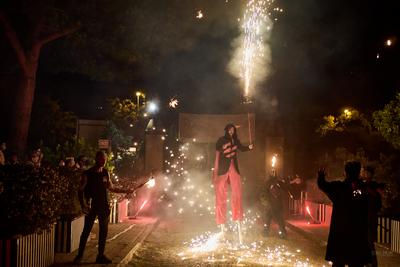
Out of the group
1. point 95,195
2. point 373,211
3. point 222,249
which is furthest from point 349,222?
point 222,249

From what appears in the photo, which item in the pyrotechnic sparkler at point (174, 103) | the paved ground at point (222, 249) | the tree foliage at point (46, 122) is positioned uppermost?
the pyrotechnic sparkler at point (174, 103)

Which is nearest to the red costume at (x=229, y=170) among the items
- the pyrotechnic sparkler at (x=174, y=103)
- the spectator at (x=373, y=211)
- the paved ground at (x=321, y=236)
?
the paved ground at (x=321, y=236)

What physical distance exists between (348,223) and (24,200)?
4.63 meters

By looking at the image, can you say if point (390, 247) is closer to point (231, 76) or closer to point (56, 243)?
point (56, 243)

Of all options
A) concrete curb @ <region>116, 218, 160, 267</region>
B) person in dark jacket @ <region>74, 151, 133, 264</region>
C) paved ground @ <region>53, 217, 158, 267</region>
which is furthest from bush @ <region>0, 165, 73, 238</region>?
concrete curb @ <region>116, 218, 160, 267</region>

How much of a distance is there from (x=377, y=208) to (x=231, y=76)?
68.6 ft

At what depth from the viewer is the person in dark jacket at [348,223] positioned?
20.8 ft

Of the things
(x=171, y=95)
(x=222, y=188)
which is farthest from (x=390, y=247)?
(x=171, y=95)

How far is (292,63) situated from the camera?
29.6 meters

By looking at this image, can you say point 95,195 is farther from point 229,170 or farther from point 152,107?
point 152,107

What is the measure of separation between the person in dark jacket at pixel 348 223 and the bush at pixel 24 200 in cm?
430

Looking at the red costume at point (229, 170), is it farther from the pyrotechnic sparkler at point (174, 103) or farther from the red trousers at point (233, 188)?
the pyrotechnic sparkler at point (174, 103)

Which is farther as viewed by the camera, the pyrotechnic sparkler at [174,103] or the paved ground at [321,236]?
the pyrotechnic sparkler at [174,103]

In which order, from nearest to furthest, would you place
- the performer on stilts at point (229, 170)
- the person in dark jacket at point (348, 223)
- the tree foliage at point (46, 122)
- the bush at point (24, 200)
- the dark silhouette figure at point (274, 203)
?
the person in dark jacket at point (348, 223) → the bush at point (24, 200) → the performer on stilts at point (229, 170) → the dark silhouette figure at point (274, 203) → the tree foliage at point (46, 122)
